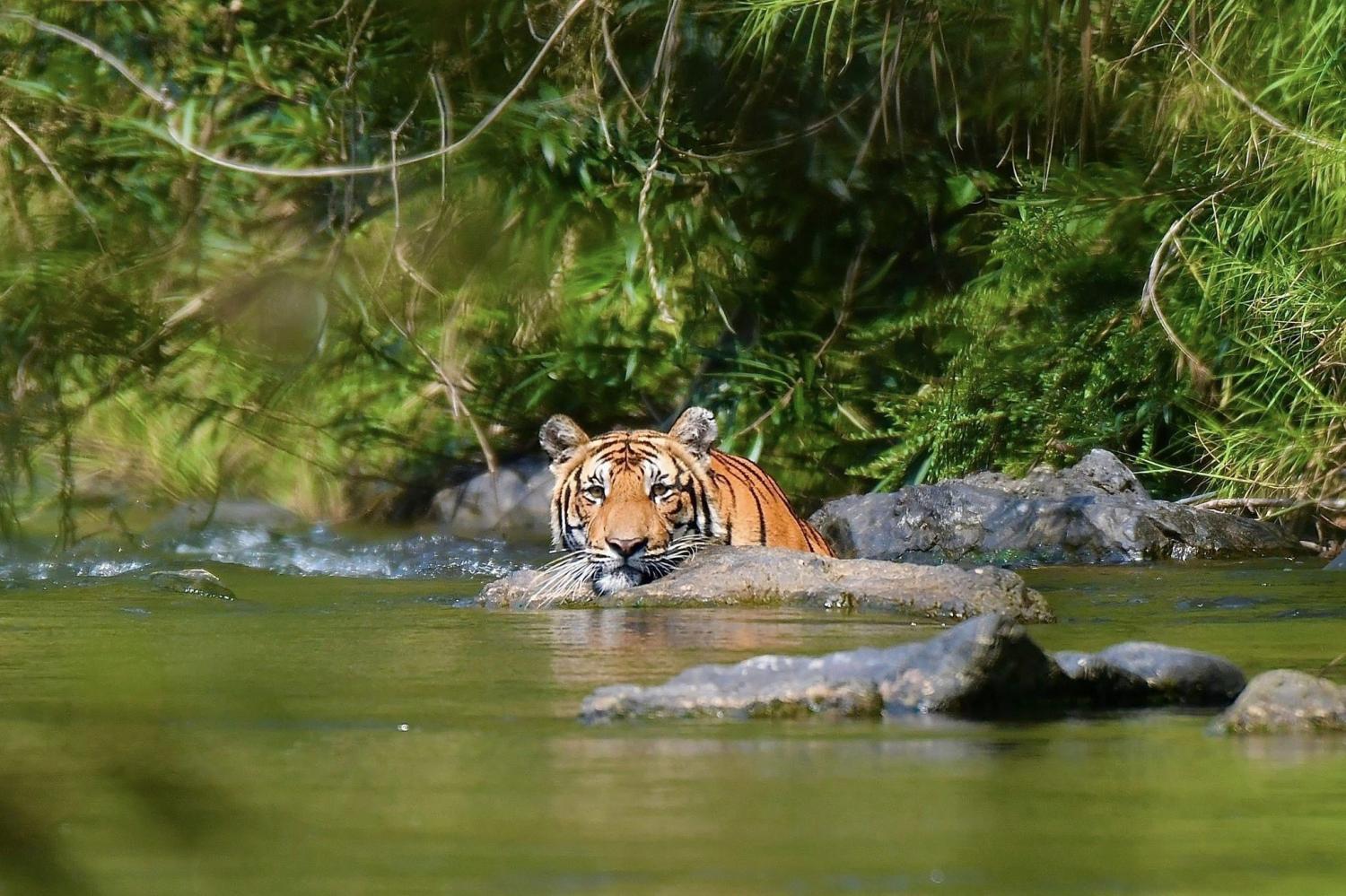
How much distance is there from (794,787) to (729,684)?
0.72 metres

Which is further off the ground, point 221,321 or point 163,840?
point 221,321

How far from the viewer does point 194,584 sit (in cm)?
599

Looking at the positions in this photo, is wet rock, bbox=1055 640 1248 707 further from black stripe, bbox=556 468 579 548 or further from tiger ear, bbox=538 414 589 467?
tiger ear, bbox=538 414 589 467

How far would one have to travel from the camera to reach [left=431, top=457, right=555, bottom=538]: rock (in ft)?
28.6

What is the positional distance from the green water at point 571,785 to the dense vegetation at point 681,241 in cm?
Answer: 32

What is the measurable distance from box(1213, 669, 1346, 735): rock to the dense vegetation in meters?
0.88

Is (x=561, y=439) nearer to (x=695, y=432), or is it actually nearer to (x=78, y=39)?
(x=695, y=432)

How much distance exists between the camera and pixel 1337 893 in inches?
64.7

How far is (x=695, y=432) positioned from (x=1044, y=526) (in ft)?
6.50

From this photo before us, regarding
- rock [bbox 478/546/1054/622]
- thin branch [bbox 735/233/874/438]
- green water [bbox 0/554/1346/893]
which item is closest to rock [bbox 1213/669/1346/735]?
green water [bbox 0/554/1346/893]

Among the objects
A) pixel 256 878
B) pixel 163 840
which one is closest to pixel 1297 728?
pixel 256 878

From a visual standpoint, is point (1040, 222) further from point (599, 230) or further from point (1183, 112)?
point (599, 230)

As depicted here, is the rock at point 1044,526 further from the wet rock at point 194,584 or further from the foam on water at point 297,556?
the wet rock at point 194,584

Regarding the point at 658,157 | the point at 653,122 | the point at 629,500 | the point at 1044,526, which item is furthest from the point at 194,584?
the point at 1044,526
